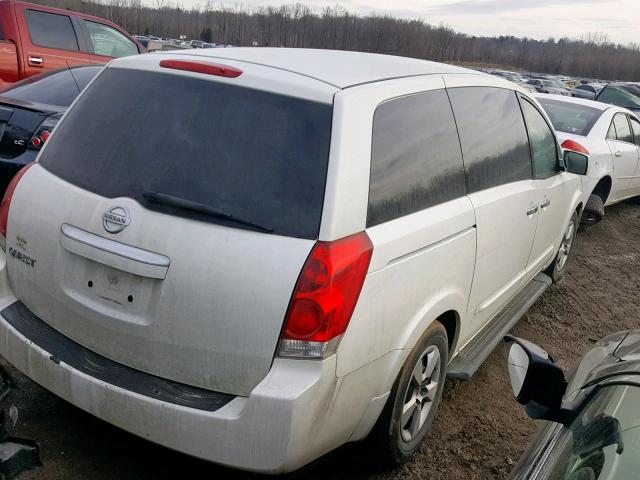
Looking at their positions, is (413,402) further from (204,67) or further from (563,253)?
(563,253)

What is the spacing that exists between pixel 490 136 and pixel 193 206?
196 cm

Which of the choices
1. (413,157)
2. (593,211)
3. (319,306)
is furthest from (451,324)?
(593,211)

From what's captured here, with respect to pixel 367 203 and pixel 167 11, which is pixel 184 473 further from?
pixel 167 11

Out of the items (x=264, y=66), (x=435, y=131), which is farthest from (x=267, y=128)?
(x=435, y=131)

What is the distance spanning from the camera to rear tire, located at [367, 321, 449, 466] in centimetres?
266

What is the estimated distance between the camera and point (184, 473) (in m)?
2.71

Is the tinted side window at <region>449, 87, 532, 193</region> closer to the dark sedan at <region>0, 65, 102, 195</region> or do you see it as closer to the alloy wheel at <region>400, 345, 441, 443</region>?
the alloy wheel at <region>400, 345, 441, 443</region>

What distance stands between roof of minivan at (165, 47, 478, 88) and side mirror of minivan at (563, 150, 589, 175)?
1878 mm

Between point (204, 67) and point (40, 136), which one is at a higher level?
point (204, 67)

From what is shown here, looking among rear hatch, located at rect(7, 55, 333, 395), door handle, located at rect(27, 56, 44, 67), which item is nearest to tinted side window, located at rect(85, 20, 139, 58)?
door handle, located at rect(27, 56, 44, 67)

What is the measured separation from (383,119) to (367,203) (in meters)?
0.42

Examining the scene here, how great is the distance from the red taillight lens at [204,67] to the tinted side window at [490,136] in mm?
1218

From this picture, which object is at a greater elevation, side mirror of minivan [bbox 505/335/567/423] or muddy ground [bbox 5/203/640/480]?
side mirror of minivan [bbox 505/335/567/423]

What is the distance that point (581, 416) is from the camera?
1837 mm
